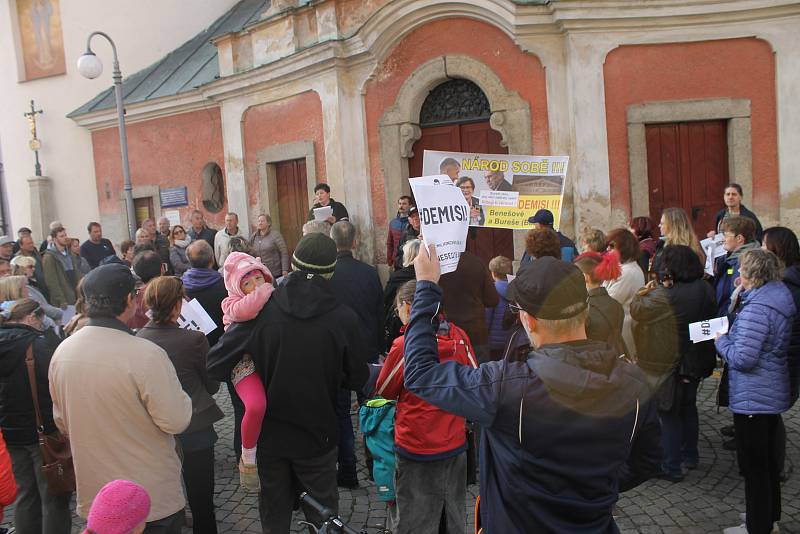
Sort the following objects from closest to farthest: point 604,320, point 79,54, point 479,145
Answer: point 604,320 < point 479,145 < point 79,54

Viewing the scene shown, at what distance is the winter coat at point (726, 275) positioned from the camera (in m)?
5.47

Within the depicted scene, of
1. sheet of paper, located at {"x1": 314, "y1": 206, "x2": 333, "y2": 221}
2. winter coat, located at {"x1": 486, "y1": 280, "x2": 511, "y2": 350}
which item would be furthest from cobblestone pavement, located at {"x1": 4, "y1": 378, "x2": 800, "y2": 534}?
sheet of paper, located at {"x1": 314, "y1": 206, "x2": 333, "y2": 221}

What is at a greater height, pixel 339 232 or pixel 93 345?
pixel 339 232

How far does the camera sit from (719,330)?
429 cm

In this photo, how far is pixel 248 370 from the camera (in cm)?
342

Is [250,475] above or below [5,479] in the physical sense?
below

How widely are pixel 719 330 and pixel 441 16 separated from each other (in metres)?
7.03

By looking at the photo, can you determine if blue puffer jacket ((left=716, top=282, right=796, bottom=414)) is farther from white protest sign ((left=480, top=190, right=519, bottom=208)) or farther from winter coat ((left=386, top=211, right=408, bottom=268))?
winter coat ((left=386, top=211, right=408, bottom=268))

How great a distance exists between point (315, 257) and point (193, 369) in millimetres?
1086

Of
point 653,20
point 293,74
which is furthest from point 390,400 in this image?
point 293,74

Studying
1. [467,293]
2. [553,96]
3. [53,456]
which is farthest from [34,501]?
[553,96]

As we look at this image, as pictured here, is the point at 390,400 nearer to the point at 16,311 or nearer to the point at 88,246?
the point at 16,311

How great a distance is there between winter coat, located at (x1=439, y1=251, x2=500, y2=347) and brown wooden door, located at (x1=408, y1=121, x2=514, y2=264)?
4.58 meters

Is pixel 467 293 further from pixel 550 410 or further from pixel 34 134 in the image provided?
pixel 34 134
